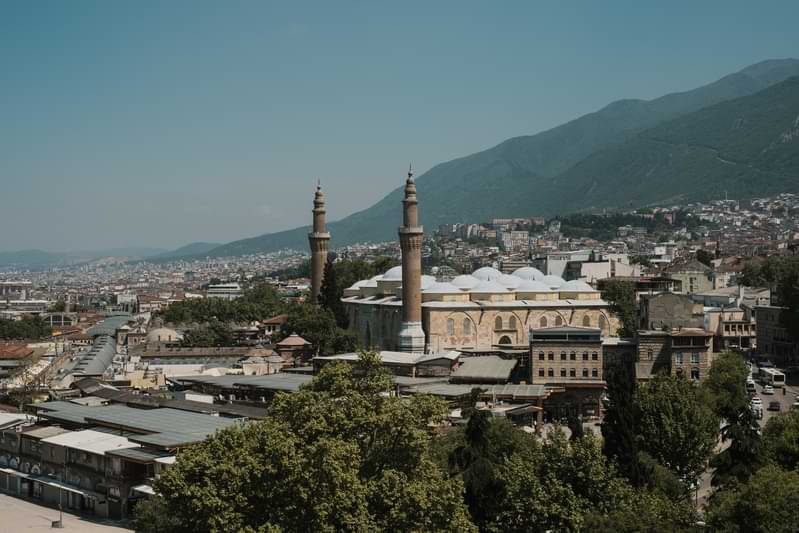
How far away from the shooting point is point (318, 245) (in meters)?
71.2

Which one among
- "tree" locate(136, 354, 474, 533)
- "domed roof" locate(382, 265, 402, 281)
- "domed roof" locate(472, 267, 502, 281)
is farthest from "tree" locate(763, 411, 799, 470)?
"domed roof" locate(382, 265, 402, 281)

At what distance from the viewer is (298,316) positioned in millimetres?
67188

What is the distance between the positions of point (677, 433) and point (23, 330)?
71899 mm

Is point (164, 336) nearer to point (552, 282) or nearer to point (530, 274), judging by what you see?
point (530, 274)

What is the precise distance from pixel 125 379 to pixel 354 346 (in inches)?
428

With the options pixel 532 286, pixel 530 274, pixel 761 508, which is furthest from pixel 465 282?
pixel 761 508

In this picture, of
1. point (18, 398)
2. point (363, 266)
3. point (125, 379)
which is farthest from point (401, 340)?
point (363, 266)

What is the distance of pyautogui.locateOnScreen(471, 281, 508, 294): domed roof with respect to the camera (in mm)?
58272

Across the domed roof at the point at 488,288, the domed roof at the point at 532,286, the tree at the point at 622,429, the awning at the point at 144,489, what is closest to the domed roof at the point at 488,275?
the domed roof at the point at 532,286

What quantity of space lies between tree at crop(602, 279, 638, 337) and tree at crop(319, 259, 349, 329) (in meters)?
14.2

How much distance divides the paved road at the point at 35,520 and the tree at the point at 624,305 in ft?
97.9

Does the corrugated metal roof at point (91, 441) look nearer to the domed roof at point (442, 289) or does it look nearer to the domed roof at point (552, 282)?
the domed roof at point (442, 289)

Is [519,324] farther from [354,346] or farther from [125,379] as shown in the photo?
[125,379]

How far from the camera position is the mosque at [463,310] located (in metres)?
55.8
